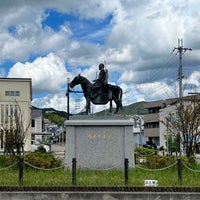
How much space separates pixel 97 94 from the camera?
20594 millimetres

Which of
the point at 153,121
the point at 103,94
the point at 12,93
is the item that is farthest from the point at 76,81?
the point at 153,121

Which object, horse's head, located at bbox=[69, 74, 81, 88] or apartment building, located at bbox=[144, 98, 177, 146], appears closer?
horse's head, located at bbox=[69, 74, 81, 88]

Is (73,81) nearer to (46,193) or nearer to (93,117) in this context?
(93,117)

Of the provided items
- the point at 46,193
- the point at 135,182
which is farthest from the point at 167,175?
the point at 46,193

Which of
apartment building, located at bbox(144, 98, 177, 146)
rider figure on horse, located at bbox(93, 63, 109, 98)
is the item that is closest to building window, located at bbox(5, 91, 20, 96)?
apartment building, located at bbox(144, 98, 177, 146)

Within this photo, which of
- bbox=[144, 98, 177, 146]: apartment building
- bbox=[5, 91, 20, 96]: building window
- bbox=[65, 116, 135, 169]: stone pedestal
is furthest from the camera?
bbox=[144, 98, 177, 146]: apartment building

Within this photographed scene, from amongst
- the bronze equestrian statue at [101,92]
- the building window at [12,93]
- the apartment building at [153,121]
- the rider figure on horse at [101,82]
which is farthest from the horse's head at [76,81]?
the apartment building at [153,121]

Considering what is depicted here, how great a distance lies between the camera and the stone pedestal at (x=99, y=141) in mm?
18984

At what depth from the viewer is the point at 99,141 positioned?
750 inches

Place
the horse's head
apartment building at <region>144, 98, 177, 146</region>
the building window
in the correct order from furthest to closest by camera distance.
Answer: apartment building at <region>144, 98, 177, 146</region>
the building window
the horse's head

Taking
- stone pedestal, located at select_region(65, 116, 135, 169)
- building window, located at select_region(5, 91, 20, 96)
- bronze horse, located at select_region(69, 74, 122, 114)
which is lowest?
stone pedestal, located at select_region(65, 116, 135, 169)

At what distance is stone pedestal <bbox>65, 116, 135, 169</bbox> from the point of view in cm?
1898

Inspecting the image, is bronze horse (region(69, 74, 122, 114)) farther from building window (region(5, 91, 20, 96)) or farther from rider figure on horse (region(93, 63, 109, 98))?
building window (region(5, 91, 20, 96))

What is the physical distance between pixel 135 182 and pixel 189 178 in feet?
7.70
